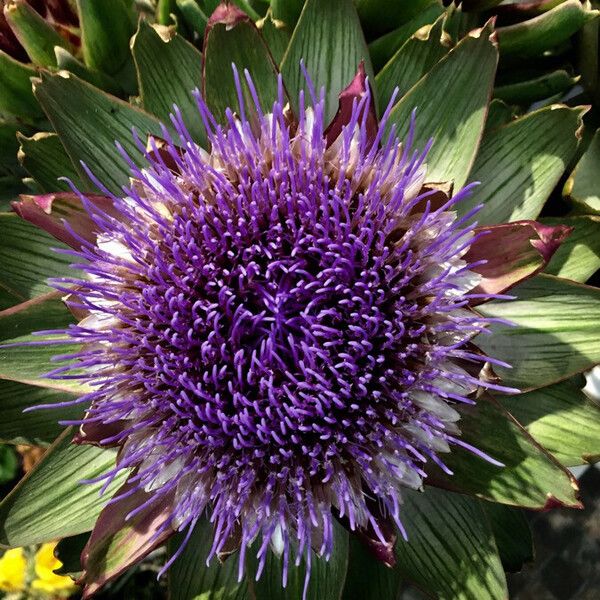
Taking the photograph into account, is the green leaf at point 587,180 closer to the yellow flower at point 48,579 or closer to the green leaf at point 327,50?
the green leaf at point 327,50

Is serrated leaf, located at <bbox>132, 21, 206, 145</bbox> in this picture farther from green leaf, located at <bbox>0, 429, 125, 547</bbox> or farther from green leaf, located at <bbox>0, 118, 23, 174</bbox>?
green leaf, located at <bbox>0, 429, 125, 547</bbox>

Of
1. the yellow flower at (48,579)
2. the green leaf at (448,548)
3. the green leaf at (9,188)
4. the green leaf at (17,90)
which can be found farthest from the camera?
the yellow flower at (48,579)

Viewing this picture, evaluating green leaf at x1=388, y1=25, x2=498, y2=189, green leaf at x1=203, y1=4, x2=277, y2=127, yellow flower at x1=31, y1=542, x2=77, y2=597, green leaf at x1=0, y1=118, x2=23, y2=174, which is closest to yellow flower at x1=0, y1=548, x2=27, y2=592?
yellow flower at x1=31, y1=542, x2=77, y2=597

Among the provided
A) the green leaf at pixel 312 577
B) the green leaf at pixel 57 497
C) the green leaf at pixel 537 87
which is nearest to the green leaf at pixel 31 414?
the green leaf at pixel 57 497

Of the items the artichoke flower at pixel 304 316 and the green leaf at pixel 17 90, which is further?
the green leaf at pixel 17 90

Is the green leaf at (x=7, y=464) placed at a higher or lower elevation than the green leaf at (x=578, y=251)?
lower

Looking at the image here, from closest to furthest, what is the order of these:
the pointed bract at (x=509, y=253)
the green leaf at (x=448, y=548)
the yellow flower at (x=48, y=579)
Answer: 1. the pointed bract at (x=509, y=253)
2. the green leaf at (x=448, y=548)
3. the yellow flower at (x=48, y=579)

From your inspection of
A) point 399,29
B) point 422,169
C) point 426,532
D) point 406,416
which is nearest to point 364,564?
point 426,532
